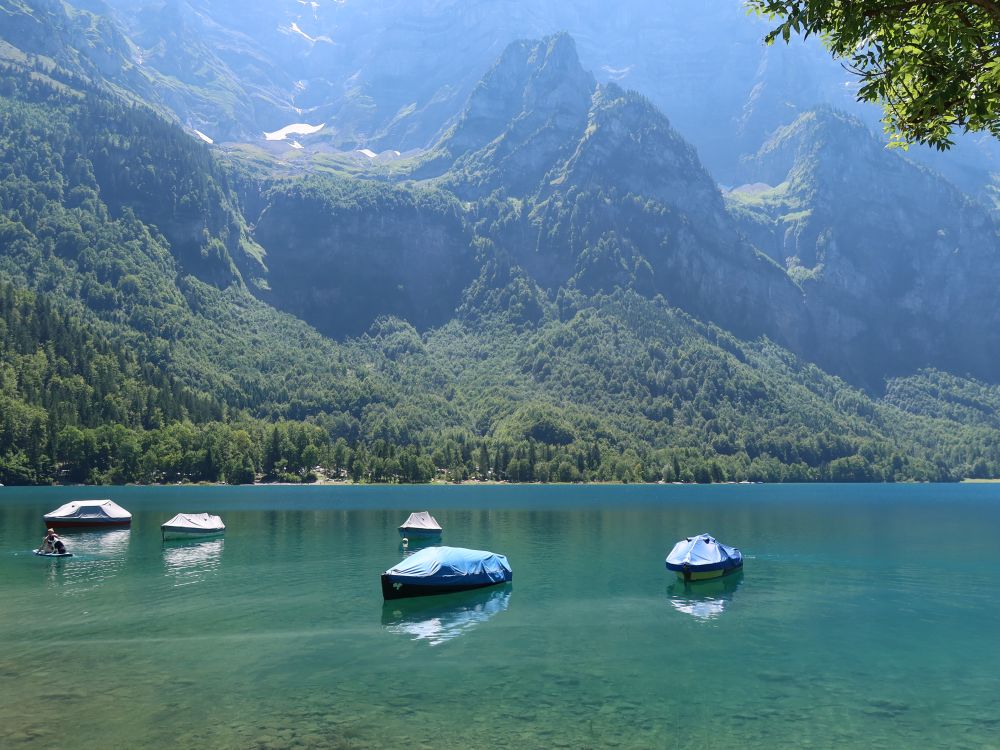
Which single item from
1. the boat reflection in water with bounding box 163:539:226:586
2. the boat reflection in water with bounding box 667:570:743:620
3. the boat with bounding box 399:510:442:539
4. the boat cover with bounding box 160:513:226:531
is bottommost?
the boat reflection in water with bounding box 667:570:743:620

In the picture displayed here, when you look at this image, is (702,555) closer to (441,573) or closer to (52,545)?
(441,573)

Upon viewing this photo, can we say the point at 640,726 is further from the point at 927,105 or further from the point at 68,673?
the point at 68,673

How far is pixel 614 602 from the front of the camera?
64.6 metres

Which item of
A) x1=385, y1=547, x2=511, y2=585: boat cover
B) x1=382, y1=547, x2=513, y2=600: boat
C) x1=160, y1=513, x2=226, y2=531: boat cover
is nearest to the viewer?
x1=382, y1=547, x2=513, y2=600: boat

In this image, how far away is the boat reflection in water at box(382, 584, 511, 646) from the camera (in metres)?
53.1

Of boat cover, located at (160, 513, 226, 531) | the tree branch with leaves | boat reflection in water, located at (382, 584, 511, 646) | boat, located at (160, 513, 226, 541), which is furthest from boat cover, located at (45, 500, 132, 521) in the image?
the tree branch with leaves

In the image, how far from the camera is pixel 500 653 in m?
46.8

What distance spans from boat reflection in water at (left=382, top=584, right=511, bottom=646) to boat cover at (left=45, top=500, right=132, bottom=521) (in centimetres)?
8125

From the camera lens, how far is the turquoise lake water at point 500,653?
32.9 metres

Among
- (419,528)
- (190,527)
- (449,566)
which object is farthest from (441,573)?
(190,527)

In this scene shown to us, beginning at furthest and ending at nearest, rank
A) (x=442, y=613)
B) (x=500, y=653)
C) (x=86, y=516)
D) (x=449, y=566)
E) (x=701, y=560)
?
(x=86, y=516), (x=701, y=560), (x=449, y=566), (x=442, y=613), (x=500, y=653)

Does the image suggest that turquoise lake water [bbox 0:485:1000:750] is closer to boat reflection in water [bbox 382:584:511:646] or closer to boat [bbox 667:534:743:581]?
boat reflection in water [bbox 382:584:511:646]

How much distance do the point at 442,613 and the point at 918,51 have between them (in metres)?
51.3

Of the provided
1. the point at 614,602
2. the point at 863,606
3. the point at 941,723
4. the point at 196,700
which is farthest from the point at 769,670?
Answer: the point at 196,700
